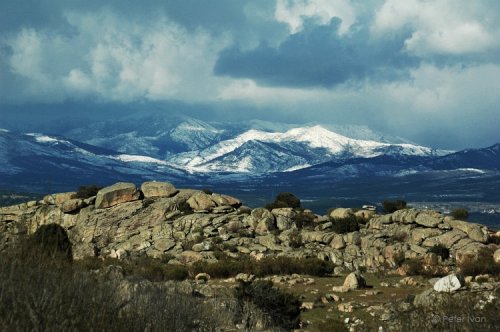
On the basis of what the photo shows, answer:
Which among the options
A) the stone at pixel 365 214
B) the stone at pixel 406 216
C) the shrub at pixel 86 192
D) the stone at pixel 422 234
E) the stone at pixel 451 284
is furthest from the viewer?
the shrub at pixel 86 192

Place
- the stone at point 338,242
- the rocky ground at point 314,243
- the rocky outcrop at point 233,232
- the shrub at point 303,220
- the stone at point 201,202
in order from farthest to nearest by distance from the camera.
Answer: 1. the stone at point 201,202
2. the shrub at point 303,220
3. the stone at point 338,242
4. the rocky outcrop at point 233,232
5. the rocky ground at point 314,243

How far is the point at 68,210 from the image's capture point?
62.0 m

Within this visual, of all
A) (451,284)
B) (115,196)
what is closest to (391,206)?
(115,196)

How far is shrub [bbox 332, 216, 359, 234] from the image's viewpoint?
5112 centimetres

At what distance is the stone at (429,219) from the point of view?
4869cm

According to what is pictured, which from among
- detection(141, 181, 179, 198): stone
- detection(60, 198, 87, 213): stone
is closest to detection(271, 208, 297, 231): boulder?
detection(141, 181, 179, 198): stone

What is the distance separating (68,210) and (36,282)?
54.6 metres

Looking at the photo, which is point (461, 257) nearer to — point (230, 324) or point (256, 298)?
point (256, 298)

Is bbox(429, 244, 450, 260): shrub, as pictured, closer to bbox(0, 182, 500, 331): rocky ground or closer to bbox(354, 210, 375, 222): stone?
bbox(0, 182, 500, 331): rocky ground

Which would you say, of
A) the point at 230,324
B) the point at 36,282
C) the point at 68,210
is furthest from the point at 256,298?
the point at 68,210

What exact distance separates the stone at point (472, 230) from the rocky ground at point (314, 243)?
0.32 feet

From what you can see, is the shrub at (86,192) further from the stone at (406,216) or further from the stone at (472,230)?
the stone at (472,230)

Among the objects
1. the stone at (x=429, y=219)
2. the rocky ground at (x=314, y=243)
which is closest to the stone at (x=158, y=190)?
the rocky ground at (x=314, y=243)

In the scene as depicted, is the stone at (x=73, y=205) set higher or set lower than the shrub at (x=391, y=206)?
higher
